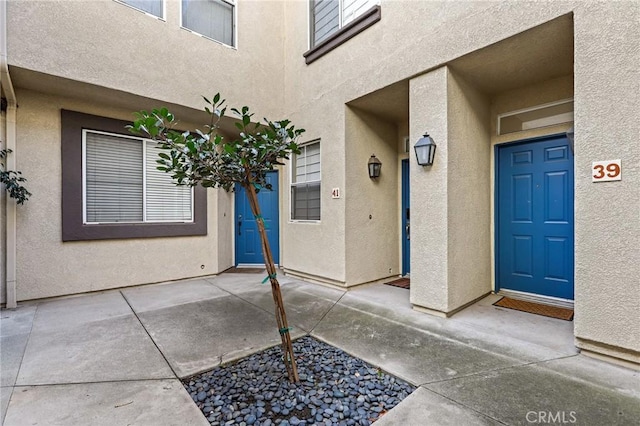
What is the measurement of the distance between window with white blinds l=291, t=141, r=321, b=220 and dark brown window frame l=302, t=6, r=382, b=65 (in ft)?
4.77

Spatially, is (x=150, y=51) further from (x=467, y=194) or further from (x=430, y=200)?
(x=467, y=194)

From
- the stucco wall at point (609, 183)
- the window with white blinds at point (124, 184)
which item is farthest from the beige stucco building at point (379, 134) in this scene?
the window with white blinds at point (124, 184)

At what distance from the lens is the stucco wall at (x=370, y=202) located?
4.43 m

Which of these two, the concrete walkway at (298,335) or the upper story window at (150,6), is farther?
the upper story window at (150,6)

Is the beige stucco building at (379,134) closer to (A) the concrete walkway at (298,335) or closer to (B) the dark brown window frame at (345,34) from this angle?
(B) the dark brown window frame at (345,34)

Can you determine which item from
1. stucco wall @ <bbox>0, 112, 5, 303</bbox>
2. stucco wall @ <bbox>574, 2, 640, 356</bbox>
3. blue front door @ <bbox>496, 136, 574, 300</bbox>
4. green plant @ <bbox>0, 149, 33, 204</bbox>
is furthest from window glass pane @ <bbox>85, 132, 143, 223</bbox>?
stucco wall @ <bbox>574, 2, 640, 356</bbox>

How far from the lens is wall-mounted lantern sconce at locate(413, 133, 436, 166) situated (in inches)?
128

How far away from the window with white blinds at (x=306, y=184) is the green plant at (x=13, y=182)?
3678mm

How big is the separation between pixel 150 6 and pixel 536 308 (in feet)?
21.8

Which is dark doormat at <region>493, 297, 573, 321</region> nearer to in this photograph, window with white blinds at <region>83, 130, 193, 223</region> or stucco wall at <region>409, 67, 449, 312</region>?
stucco wall at <region>409, 67, 449, 312</region>

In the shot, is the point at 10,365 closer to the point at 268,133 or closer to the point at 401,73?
the point at 268,133

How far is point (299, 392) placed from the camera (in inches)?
78.6
